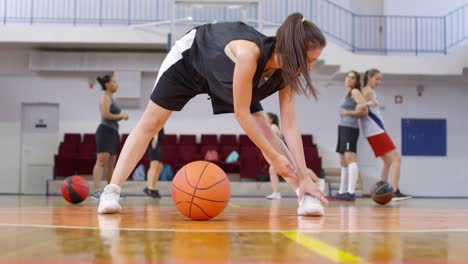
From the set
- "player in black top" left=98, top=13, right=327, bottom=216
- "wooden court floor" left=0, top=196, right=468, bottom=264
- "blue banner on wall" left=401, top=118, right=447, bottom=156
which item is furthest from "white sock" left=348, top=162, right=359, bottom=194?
"blue banner on wall" left=401, top=118, right=447, bottom=156

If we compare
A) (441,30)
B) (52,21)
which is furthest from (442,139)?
(52,21)

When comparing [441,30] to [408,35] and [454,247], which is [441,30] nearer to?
[408,35]

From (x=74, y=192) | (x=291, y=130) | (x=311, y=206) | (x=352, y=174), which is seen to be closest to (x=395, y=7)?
(x=352, y=174)

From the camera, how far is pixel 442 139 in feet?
46.2

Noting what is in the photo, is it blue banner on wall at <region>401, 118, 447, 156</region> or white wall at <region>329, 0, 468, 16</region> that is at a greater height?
white wall at <region>329, 0, 468, 16</region>

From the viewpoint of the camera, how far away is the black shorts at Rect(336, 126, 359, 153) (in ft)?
26.1

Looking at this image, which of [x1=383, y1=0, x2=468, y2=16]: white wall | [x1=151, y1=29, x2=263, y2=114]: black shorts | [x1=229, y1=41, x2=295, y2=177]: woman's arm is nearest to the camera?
[x1=229, y1=41, x2=295, y2=177]: woman's arm

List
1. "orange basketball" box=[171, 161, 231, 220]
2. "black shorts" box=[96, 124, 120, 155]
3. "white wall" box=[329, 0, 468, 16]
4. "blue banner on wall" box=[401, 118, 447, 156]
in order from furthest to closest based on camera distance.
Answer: "white wall" box=[329, 0, 468, 16] → "blue banner on wall" box=[401, 118, 447, 156] → "black shorts" box=[96, 124, 120, 155] → "orange basketball" box=[171, 161, 231, 220]

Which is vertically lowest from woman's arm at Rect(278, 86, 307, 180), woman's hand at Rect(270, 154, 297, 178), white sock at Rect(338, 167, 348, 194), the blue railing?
white sock at Rect(338, 167, 348, 194)

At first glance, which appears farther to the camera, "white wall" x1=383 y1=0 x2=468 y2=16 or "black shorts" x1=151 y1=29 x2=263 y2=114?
"white wall" x1=383 y1=0 x2=468 y2=16

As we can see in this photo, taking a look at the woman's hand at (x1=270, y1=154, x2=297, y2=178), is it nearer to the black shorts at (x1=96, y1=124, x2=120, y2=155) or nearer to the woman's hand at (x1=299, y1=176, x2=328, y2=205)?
the woman's hand at (x1=299, y1=176, x2=328, y2=205)

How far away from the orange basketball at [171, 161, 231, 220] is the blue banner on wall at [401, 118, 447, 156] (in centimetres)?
1165

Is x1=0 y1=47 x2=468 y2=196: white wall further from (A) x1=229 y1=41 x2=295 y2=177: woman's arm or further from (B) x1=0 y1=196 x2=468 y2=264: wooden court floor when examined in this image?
(B) x1=0 y1=196 x2=468 y2=264: wooden court floor

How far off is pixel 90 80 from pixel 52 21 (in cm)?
163
